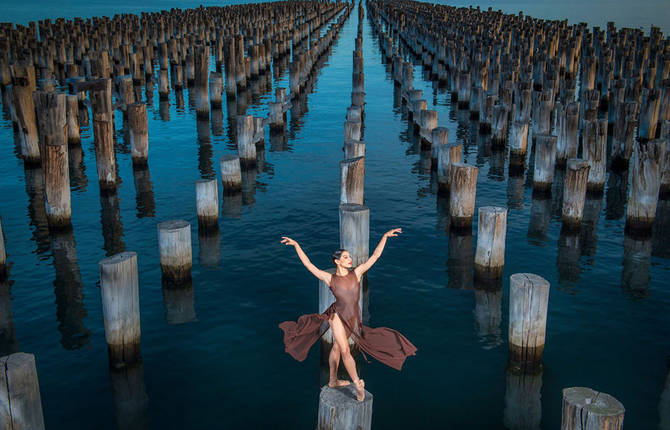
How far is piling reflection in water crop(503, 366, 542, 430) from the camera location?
24.4ft

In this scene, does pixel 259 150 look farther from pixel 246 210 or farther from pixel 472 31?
pixel 472 31

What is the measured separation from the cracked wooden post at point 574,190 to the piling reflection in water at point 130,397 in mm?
8382

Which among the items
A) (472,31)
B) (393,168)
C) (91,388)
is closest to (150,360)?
(91,388)

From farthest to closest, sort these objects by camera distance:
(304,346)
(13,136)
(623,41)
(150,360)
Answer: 1. (623,41)
2. (13,136)
3. (150,360)
4. (304,346)

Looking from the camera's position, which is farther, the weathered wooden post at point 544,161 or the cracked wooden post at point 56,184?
the weathered wooden post at point 544,161

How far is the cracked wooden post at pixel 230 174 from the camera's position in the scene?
1445cm

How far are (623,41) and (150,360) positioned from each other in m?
35.1

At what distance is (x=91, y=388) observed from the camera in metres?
7.96

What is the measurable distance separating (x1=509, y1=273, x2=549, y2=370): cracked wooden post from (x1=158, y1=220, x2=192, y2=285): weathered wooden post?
494 centimetres

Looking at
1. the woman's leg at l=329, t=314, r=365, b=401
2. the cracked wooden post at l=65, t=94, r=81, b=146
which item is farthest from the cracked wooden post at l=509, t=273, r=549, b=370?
the cracked wooden post at l=65, t=94, r=81, b=146

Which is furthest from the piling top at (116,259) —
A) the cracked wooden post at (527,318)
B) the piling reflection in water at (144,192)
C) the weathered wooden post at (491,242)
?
the piling reflection in water at (144,192)

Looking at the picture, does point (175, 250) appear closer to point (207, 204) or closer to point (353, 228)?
point (207, 204)

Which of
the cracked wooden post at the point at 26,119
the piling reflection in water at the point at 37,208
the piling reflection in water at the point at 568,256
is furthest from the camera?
the cracked wooden post at the point at 26,119

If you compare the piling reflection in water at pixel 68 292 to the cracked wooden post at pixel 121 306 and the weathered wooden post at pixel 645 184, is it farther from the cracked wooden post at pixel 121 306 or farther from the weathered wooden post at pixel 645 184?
the weathered wooden post at pixel 645 184
